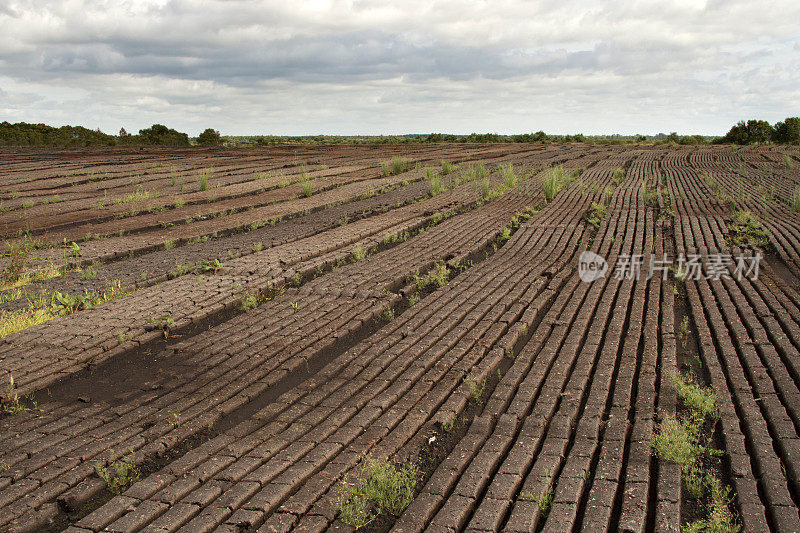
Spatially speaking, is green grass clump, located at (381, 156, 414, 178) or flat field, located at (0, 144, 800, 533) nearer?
flat field, located at (0, 144, 800, 533)

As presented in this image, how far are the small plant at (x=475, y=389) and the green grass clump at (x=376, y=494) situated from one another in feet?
3.64

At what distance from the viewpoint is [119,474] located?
3609 millimetres

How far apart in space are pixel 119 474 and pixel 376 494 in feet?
5.61

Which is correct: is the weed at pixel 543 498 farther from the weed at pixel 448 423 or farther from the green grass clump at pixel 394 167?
the green grass clump at pixel 394 167

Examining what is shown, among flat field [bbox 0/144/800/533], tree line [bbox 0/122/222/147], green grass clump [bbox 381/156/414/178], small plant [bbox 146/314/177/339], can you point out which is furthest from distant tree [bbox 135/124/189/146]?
small plant [bbox 146/314/177/339]

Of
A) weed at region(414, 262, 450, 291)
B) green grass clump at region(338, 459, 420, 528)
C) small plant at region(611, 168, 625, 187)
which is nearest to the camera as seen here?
green grass clump at region(338, 459, 420, 528)

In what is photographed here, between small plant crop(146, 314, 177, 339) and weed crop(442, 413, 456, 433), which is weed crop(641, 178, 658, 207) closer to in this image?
weed crop(442, 413, 456, 433)

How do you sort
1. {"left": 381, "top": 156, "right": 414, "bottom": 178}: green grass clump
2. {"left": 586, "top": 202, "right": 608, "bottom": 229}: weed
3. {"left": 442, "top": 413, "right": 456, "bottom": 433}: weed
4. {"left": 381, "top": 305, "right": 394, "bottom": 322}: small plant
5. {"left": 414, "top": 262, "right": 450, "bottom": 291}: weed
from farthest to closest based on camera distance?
{"left": 381, "top": 156, "right": 414, "bottom": 178}: green grass clump → {"left": 586, "top": 202, "right": 608, "bottom": 229}: weed → {"left": 414, "top": 262, "right": 450, "bottom": 291}: weed → {"left": 381, "top": 305, "right": 394, "bottom": 322}: small plant → {"left": 442, "top": 413, "right": 456, "bottom": 433}: weed

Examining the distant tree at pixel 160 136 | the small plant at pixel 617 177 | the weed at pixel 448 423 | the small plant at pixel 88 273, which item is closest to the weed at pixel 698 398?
the weed at pixel 448 423

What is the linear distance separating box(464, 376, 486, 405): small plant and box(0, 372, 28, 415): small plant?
11.8 feet

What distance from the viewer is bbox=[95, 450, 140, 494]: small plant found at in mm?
3564

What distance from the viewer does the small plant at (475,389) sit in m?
4.47

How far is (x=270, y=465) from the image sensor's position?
3.66 metres

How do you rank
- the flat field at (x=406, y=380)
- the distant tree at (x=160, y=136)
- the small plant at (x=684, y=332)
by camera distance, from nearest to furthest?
1. the flat field at (x=406, y=380)
2. the small plant at (x=684, y=332)
3. the distant tree at (x=160, y=136)
